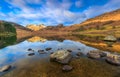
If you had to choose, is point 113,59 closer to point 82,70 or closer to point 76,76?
point 82,70

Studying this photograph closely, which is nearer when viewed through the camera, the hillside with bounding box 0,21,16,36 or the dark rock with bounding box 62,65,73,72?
the dark rock with bounding box 62,65,73,72

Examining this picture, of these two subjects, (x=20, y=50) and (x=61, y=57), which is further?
(x=20, y=50)

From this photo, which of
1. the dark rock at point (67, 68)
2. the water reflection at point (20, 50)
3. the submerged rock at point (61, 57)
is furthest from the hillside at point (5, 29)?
the dark rock at point (67, 68)

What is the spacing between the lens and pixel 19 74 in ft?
91.4

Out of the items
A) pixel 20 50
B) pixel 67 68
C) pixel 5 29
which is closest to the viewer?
pixel 67 68

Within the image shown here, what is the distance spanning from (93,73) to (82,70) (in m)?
2.58

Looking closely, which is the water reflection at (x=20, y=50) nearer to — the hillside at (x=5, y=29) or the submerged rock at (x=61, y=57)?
the submerged rock at (x=61, y=57)

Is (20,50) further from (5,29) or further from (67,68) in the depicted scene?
(5,29)

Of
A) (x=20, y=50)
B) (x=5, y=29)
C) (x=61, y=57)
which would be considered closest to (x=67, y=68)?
(x=61, y=57)

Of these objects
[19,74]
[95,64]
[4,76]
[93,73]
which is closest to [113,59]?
[95,64]

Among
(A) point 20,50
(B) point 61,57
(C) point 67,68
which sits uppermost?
(B) point 61,57

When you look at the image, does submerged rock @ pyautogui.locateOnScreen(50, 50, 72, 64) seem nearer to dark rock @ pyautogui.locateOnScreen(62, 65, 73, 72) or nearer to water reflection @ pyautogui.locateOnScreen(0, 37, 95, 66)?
dark rock @ pyautogui.locateOnScreen(62, 65, 73, 72)

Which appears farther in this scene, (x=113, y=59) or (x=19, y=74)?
(x=113, y=59)

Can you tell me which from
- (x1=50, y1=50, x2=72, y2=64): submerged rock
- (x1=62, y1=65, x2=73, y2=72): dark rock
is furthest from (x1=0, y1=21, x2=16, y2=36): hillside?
(x1=62, y1=65, x2=73, y2=72): dark rock
